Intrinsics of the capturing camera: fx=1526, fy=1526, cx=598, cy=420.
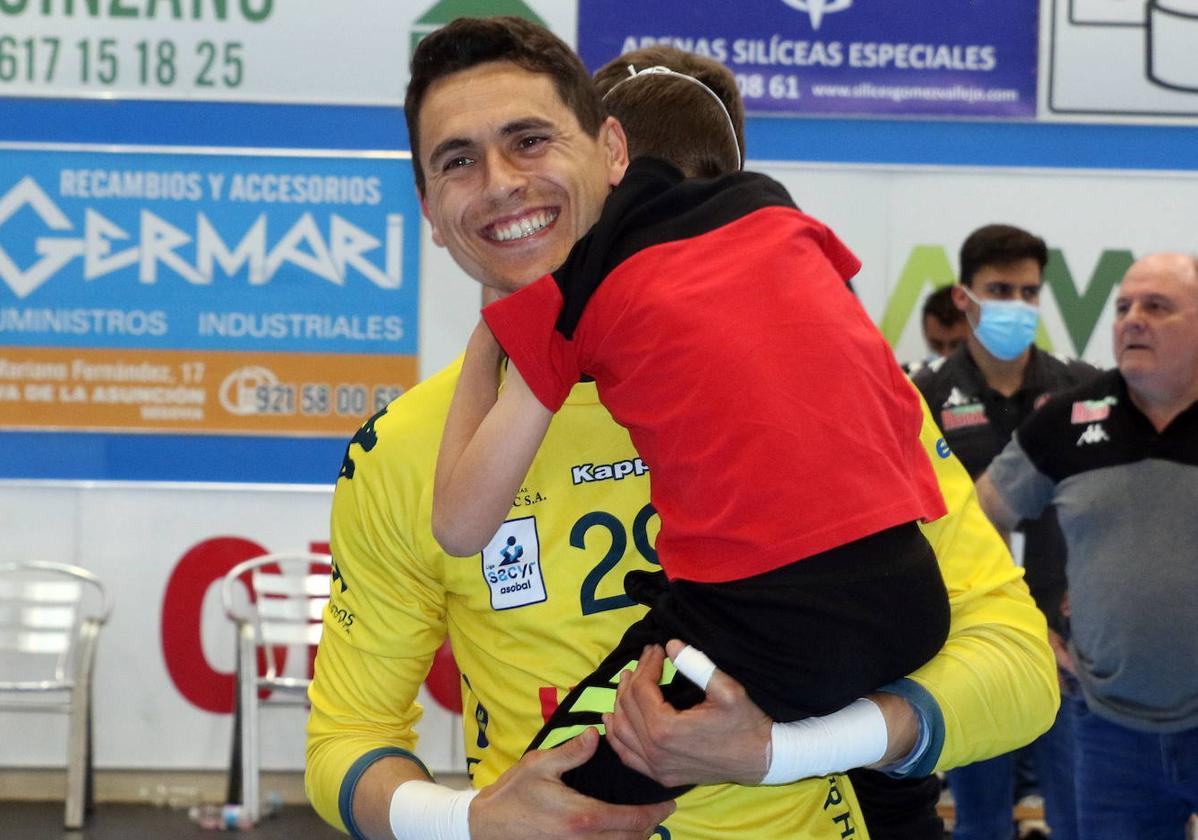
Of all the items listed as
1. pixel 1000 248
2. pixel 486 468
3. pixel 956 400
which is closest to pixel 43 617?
pixel 956 400

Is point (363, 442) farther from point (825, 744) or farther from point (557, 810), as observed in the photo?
point (825, 744)

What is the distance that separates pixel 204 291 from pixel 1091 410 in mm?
3568

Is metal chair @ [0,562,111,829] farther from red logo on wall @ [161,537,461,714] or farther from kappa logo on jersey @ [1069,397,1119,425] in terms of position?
kappa logo on jersey @ [1069,397,1119,425]

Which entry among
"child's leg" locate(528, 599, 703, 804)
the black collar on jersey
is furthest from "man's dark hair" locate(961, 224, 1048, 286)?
"child's leg" locate(528, 599, 703, 804)

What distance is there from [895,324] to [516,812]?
467 cm

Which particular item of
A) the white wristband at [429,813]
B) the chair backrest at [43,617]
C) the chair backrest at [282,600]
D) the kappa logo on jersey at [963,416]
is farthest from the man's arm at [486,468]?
the chair backrest at [43,617]

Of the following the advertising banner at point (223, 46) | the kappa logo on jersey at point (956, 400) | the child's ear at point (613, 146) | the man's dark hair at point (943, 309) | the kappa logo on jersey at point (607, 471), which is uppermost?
the advertising banner at point (223, 46)

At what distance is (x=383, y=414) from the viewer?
197cm

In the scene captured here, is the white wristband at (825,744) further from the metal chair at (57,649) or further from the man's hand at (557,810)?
the metal chair at (57,649)

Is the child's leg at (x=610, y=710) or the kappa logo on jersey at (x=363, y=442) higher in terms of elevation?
the kappa logo on jersey at (x=363, y=442)

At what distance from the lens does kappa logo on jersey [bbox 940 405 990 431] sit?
5191 millimetres

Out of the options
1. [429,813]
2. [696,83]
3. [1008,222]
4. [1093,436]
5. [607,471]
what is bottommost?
[429,813]

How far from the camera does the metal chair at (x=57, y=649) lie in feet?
18.7

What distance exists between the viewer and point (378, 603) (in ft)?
6.18
